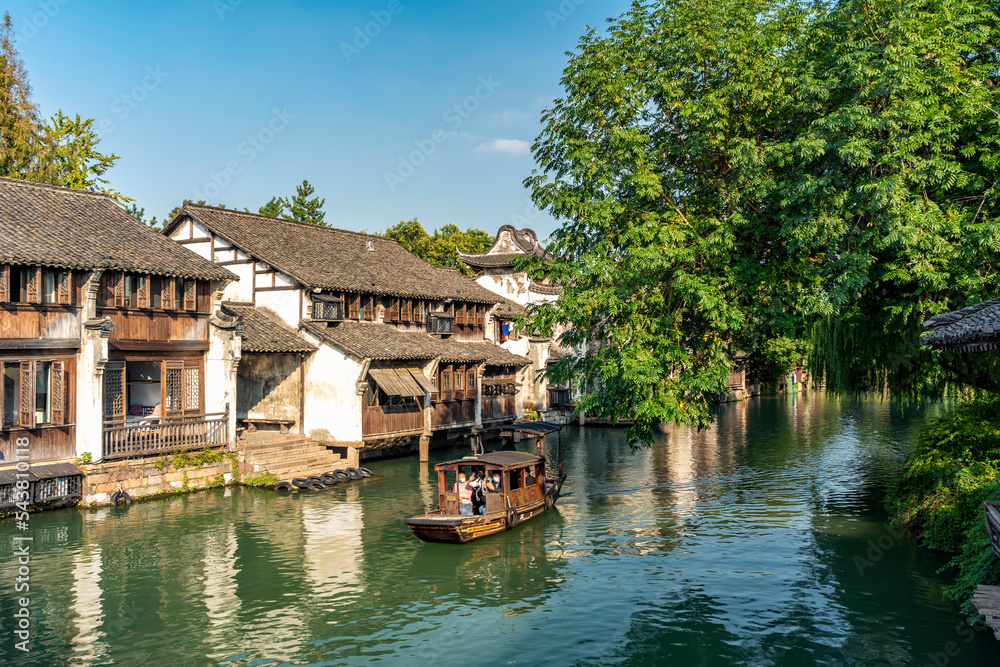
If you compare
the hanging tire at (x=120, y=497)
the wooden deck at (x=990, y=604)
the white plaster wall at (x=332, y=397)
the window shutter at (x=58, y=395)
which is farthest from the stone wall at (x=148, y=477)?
the wooden deck at (x=990, y=604)

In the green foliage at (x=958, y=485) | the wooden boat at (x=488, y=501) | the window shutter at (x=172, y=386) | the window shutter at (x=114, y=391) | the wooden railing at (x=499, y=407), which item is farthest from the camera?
the wooden railing at (x=499, y=407)

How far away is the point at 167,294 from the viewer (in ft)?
92.9

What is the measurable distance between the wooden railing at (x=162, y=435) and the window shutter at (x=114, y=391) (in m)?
0.33

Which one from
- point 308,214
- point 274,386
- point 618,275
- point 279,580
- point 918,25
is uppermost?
point 308,214

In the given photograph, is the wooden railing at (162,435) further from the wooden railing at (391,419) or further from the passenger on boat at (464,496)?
the passenger on boat at (464,496)

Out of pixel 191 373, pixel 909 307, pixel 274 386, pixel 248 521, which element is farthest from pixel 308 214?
pixel 909 307

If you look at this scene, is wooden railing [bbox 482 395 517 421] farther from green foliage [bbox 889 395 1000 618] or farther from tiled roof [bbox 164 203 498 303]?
green foliage [bbox 889 395 1000 618]

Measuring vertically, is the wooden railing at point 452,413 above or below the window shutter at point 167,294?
below

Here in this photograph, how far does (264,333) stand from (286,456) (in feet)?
Answer: 18.0

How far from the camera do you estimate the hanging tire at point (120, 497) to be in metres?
25.6

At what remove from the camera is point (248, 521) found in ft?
80.8

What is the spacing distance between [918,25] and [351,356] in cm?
→ 2378

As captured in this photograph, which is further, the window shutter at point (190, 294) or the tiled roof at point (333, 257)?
the tiled roof at point (333, 257)

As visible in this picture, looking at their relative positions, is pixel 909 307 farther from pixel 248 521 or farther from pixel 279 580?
pixel 248 521
